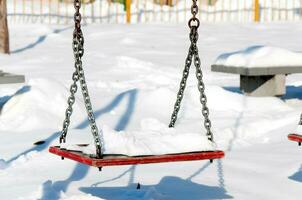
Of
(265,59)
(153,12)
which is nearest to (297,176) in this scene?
(265,59)

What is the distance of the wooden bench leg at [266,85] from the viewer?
1238 centimetres

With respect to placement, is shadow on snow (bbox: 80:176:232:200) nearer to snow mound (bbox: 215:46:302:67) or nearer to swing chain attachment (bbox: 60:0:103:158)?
swing chain attachment (bbox: 60:0:103:158)

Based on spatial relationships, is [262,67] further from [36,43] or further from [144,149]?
[36,43]

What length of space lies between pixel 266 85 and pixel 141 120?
9.63 feet

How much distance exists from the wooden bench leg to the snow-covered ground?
188 millimetres

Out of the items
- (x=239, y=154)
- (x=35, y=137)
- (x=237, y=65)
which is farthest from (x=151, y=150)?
(x=237, y=65)

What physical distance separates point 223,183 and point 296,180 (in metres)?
0.60

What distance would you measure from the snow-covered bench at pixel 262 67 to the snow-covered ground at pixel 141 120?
23 cm

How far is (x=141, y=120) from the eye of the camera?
32.8 feet

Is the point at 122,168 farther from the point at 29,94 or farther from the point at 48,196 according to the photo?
the point at 29,94

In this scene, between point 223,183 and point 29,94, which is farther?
point 29,94

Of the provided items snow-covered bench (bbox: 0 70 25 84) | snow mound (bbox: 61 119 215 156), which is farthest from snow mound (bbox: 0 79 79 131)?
snow mound (bbox: 61 119 215 156)

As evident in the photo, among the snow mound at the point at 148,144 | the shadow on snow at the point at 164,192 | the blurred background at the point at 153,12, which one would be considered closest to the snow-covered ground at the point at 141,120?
the shadow on snow at the point at 164,192

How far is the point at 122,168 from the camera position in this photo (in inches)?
315
